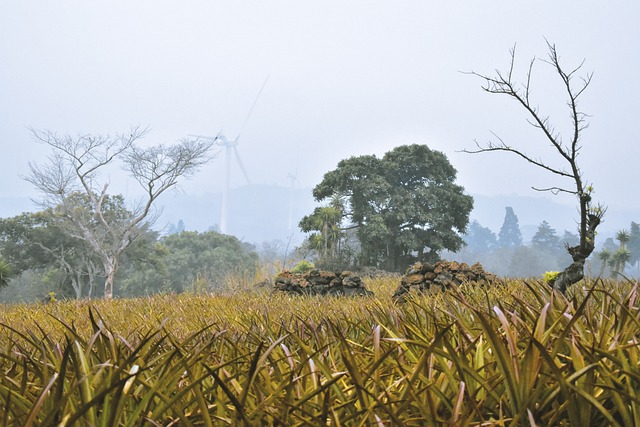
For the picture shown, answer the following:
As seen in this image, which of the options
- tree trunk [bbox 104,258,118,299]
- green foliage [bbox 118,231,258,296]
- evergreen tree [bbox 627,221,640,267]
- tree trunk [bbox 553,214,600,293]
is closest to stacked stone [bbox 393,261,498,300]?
tree trunk [bbox 553,214,600,293]

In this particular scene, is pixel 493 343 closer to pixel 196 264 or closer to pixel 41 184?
pixel 41 184

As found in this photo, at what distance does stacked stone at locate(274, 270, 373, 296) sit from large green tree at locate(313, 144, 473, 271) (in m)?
11.3

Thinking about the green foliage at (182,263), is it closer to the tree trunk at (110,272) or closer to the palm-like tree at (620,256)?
the tree trunk at (110,272)

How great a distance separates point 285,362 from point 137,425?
0.76 metres

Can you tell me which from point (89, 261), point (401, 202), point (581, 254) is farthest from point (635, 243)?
point (581, 254)

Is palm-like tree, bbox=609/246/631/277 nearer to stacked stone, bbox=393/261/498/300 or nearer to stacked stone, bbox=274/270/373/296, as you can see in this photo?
stacked stone, bbox=393/261/498/300

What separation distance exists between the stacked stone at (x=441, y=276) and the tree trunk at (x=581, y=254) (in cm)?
240

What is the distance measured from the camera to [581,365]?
5.04 ft

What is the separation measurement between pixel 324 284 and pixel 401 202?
12847mm

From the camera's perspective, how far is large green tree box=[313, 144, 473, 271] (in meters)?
21.4

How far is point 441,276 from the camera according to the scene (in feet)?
25.8

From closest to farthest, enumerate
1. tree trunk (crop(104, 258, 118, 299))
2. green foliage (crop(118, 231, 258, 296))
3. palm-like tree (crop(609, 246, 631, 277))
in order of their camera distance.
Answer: palm-like tree (crop(609, 246, 631, 277))
tree trunk (crop(104, 258, 118, 299))
green foliage (crop(118, 231, 258, 296))

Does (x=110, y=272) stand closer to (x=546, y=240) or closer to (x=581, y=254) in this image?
(x=581, y=254)

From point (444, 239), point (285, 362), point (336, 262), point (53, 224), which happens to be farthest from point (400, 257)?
point (285, 362)
